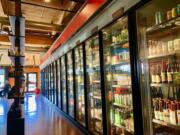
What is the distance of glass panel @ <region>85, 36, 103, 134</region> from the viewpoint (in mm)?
4074

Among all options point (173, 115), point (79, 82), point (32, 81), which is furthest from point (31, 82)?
point (173, 115)

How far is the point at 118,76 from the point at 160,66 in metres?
0.85

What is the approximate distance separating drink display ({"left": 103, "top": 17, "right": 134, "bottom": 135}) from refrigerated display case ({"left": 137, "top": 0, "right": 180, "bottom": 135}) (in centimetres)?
49

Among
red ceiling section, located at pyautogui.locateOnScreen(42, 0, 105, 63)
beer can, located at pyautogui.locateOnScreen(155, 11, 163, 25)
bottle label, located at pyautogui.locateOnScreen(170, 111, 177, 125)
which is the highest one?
red ceiling section, located at pyautogui.locateOnScreen(42, 0, 105, 63)

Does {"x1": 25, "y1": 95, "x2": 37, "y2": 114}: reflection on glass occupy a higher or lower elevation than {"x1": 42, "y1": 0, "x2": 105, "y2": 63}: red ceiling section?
lower

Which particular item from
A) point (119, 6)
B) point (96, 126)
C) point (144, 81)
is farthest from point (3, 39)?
point (144, 81)

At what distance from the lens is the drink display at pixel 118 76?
9.85 ft

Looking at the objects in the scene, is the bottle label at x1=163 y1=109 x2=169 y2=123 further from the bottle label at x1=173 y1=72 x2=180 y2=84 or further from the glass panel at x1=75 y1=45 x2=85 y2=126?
the glass panel at x1=75 y1=45 x2=85 y2=126

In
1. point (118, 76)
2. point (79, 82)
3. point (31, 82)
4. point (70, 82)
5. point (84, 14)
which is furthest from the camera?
point (31, 82)

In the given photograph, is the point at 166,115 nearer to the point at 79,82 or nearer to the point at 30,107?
the point at 79,82

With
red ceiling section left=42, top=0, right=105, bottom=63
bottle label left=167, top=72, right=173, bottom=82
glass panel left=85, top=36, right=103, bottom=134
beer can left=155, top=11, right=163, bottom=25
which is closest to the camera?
bottle label left=167, top=72, right=173, bottom=82

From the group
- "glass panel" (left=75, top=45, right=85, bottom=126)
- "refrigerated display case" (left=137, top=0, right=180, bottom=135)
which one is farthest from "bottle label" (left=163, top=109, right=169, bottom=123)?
"glass panel" (left=75, top=45, right=85, bottom=126)

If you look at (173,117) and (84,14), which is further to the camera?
(84,14)

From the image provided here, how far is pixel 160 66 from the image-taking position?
2545 millimetres
